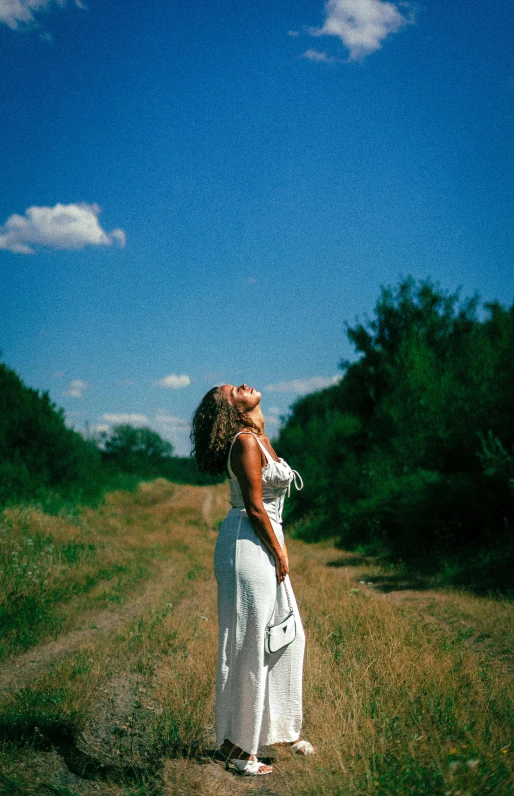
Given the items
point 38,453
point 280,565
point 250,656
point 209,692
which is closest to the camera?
point 250,656

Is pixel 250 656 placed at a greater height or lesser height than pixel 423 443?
lesser

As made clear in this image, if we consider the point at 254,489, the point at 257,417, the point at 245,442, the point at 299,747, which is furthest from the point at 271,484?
the point at 299,747

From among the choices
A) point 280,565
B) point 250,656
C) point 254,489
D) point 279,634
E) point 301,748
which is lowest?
point 301,748

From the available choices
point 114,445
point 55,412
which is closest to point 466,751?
point 55,412

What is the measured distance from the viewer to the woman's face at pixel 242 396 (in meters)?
4.16

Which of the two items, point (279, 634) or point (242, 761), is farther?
point (279, 634)

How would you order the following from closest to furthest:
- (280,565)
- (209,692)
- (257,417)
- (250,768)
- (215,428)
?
(250,768) → (280,565) → (215,428) → (257,417) → (209,692)

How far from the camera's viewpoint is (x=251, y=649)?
12.5 ft

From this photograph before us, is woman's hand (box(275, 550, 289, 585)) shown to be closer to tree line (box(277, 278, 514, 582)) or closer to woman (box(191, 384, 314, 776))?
woman (box(191, 384, 314, 776))

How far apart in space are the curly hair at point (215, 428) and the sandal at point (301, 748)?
1733 millimetres

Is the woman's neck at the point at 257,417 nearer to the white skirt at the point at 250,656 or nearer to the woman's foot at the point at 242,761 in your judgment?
the white skirt at the point at 250,656

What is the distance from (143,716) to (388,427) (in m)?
17.2

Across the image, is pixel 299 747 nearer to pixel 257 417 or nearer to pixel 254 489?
pixel 254 489

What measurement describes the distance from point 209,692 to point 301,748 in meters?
A: 1.46
